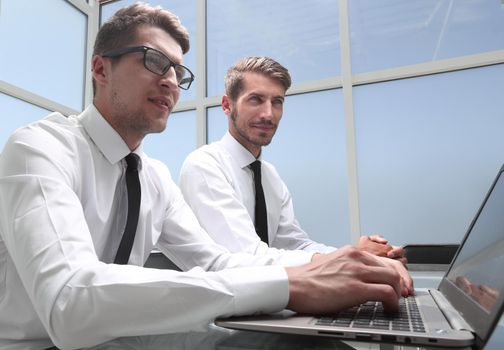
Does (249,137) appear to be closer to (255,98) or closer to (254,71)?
(255,98)

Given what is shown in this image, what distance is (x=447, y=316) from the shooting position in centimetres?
52

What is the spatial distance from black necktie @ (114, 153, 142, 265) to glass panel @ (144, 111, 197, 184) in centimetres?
186

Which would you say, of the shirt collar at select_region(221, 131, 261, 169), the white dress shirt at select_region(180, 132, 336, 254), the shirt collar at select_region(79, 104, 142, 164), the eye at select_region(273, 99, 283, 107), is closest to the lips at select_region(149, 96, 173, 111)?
the shirt collar at select_region(79, 104, 142, 164)

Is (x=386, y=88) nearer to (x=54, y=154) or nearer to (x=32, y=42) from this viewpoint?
(x=54, y=154)

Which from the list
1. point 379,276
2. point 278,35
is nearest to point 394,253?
point 379,276

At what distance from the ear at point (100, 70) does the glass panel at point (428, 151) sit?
64.5 inches

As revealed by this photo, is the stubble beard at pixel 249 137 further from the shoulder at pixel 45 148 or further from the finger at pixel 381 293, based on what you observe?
the finger at pixel 381 293

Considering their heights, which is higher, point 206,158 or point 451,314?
point 206,158

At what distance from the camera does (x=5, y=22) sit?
7.70ft

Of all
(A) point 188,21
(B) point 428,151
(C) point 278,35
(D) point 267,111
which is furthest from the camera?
(A) point 188,21

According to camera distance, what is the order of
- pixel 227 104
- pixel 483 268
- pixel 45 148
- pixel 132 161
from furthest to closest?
pixel 227 104 < pixel 132 161 < pixel 45 148 < pixel 483 268

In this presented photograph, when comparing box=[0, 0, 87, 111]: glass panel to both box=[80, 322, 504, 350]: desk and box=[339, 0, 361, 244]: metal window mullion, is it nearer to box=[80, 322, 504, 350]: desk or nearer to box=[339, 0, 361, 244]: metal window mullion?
box=[339, 0, 361, 244]: metal window mullion

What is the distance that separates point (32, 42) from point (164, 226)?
220 cm

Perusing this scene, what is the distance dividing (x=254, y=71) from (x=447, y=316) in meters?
1.28
